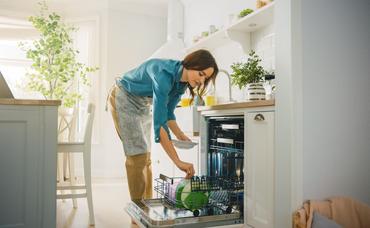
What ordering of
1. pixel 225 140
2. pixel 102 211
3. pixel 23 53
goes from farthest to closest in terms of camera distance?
pixel 23 53
pixel 102 211
pixel 225 140

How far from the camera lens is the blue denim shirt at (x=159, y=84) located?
166cm

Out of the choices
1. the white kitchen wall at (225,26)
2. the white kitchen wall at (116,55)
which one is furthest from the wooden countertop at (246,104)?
the white kitchen wall at (116,55)

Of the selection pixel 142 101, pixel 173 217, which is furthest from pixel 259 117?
pixel 142 101

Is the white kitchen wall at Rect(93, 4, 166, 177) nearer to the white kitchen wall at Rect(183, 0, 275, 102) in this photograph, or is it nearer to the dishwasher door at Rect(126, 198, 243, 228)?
the white kitchen wall at Rect(183, 0, 275, 102)

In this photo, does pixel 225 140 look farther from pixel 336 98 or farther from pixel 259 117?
pixel 336 98

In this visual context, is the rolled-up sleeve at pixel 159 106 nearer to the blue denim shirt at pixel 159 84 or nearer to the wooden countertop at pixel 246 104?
the blue denim shirt at pixel 159 84

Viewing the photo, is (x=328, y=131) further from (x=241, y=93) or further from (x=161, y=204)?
(x=241, y=93)

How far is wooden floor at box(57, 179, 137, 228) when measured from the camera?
2.29 meters

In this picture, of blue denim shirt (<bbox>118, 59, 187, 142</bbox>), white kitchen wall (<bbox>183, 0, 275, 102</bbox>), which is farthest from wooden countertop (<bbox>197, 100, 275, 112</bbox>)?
white kitchen wall (<bbox>183, 0, 275, 102</bbox>)

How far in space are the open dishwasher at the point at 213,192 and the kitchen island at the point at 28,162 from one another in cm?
47

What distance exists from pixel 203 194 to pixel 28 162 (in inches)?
36.3

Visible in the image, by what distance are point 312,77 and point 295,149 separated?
0.36m

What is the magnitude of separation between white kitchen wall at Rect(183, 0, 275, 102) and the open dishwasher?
780 millimetres

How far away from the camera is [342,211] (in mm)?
1455
